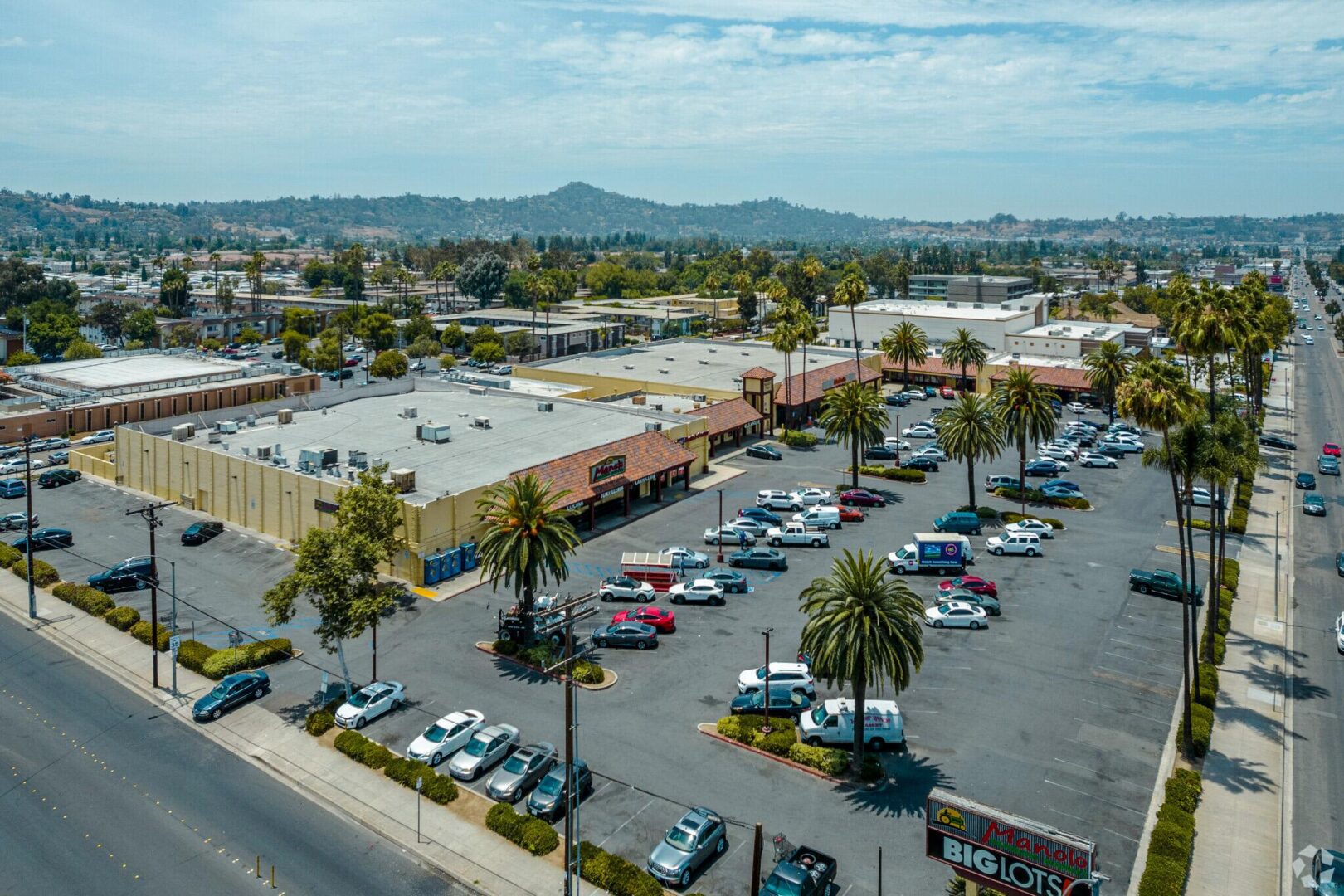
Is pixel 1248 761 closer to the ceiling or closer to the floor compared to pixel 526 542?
closer to the floor

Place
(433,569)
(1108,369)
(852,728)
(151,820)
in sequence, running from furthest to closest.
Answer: (1108,369), (433,569), (852,728), (151,820)

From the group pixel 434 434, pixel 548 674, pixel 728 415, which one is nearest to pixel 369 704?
pixel 548 674

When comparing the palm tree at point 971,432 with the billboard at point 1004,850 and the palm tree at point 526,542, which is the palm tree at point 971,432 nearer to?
the palm tree at point 526,542

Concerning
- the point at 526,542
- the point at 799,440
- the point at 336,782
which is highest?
the point at 526,542

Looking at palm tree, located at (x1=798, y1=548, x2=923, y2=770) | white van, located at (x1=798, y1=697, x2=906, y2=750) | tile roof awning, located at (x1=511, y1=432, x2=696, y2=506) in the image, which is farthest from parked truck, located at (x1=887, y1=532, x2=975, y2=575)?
palm tree, located at (x1=798, y1=548, x2=923, y2=770)

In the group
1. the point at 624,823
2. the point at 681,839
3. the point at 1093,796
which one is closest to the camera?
the point at 681,839

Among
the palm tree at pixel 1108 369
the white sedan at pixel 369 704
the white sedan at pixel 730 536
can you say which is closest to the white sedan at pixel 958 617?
the white sedan at pixel 730 536

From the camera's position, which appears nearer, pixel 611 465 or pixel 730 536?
pixel 730 536

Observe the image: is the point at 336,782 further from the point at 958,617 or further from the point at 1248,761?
the point at 1248,761
